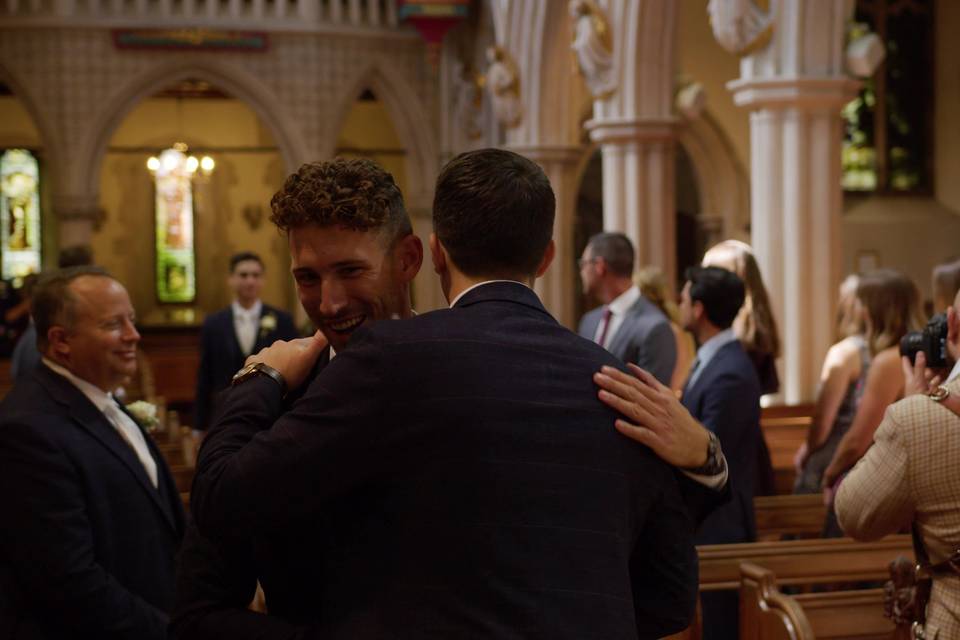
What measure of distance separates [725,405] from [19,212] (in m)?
19.1

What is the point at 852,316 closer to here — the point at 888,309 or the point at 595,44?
the point at 888,309

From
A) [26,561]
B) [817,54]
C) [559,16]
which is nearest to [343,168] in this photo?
[26,561]

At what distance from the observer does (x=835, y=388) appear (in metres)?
5.14

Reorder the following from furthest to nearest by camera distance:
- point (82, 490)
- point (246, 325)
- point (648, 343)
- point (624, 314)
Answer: point (246, 325) < point (624, 314) < point (648, 343) < point (82, 490)

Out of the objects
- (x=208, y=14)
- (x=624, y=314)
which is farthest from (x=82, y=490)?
(x=208, y=14)

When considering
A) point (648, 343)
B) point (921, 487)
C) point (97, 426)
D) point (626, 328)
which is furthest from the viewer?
point (626, 328)

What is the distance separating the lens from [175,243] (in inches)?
882

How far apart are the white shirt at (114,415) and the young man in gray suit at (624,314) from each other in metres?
2.90

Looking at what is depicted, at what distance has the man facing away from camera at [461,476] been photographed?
65.0 inches

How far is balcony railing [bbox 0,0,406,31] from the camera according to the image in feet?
54.4

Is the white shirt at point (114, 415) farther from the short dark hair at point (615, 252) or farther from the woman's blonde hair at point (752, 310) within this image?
the short dark hair at point (615, 252)

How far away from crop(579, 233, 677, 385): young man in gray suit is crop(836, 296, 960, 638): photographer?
127 inches

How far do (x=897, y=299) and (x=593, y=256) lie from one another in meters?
1.66

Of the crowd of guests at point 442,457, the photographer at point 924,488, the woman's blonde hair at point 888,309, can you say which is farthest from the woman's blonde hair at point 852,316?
the crowd of guests at point 442,457
